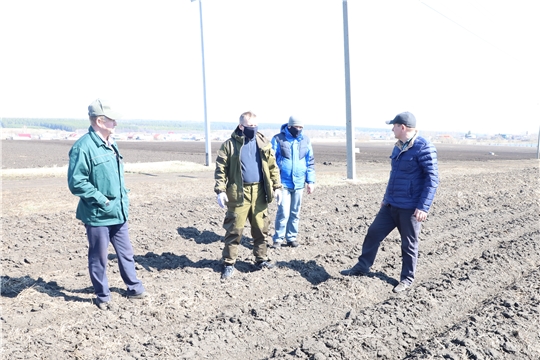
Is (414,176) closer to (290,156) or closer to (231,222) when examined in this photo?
(290,156)

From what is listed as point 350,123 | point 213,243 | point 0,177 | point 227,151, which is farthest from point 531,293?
point 0,177

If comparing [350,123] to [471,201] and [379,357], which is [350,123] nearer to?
[471,201]

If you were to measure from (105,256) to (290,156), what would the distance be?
2.98m

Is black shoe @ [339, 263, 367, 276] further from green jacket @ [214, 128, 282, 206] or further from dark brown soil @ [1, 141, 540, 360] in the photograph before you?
green jacket @ [214, 128, 282, 206]

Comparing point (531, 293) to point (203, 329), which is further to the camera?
point (531, 293)

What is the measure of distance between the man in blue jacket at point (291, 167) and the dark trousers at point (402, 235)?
1413mm

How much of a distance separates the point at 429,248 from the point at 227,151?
3.62 meters

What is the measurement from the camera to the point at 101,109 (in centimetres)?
406

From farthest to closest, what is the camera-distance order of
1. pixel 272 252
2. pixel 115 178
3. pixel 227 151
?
pixel 272 252 < pixel 227 151 < pixel 115 178

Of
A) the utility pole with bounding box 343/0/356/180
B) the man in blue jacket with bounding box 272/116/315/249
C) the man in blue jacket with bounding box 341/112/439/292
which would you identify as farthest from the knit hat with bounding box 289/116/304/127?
the utility pole with bounding box 343/0/356/180

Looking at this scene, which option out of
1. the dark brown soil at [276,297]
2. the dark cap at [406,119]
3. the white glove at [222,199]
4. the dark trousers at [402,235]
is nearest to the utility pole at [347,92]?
the dark brown soil at [276,297]

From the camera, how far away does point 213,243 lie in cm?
687

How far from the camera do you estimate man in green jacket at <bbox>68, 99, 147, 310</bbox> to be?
396 centimetres

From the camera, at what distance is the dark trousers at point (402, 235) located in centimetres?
490
